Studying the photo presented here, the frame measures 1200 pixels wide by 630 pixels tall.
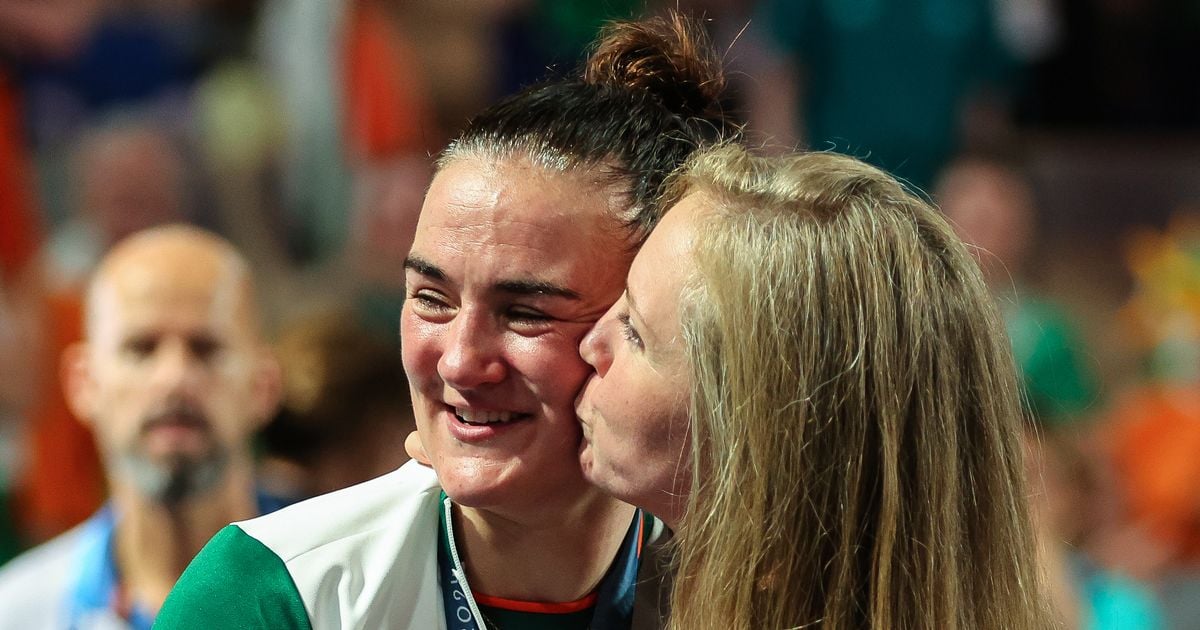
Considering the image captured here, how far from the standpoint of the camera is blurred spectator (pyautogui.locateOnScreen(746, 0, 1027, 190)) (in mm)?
5516

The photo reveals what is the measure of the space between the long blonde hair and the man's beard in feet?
5.36

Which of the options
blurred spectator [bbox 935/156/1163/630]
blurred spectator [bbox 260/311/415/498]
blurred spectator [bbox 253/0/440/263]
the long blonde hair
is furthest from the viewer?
blurred spectator [bbox 253/0/440/263]

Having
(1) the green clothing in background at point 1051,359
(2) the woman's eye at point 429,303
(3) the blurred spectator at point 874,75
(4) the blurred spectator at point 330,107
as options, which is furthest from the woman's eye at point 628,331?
(3) the blurred spectator at point 874,75

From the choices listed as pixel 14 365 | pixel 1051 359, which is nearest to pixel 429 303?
pixel 14 365

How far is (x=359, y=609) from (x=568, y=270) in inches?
20.7

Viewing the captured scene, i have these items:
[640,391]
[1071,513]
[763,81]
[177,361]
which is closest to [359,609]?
[640,391]

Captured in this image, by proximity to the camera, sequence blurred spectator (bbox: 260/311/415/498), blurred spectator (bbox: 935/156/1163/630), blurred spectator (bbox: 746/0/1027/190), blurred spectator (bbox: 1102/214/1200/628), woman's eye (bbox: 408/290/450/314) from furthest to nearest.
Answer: blurred spectator (bbox: 746/0/1027/190)
blurred spectator (bbox: 1102/214/1200/628)
blurred spectator (bbox: 935/156/1163/630)
blurred spectator (bbox: 260/311/415/498)
woman's eye (bbox: 408/290/450/314)

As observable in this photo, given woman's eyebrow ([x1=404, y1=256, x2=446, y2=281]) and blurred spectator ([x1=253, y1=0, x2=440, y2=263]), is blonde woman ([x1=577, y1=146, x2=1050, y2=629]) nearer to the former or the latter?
woman's eyebrow ([x1=404, y1=256, x2=446, y2=281])

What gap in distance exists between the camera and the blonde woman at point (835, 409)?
1805mm

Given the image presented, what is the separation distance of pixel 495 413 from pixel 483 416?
0.02 metres

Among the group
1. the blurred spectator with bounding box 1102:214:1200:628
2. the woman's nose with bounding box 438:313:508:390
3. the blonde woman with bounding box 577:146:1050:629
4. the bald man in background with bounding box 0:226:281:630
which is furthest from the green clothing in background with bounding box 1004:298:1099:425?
the woman's nose with bounding box 438:313:508:390

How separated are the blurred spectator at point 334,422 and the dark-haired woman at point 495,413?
56.8 inches

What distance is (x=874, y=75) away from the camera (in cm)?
556

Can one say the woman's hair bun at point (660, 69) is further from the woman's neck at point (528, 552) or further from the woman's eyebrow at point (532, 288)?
the woman's neck at point (528, 552)
